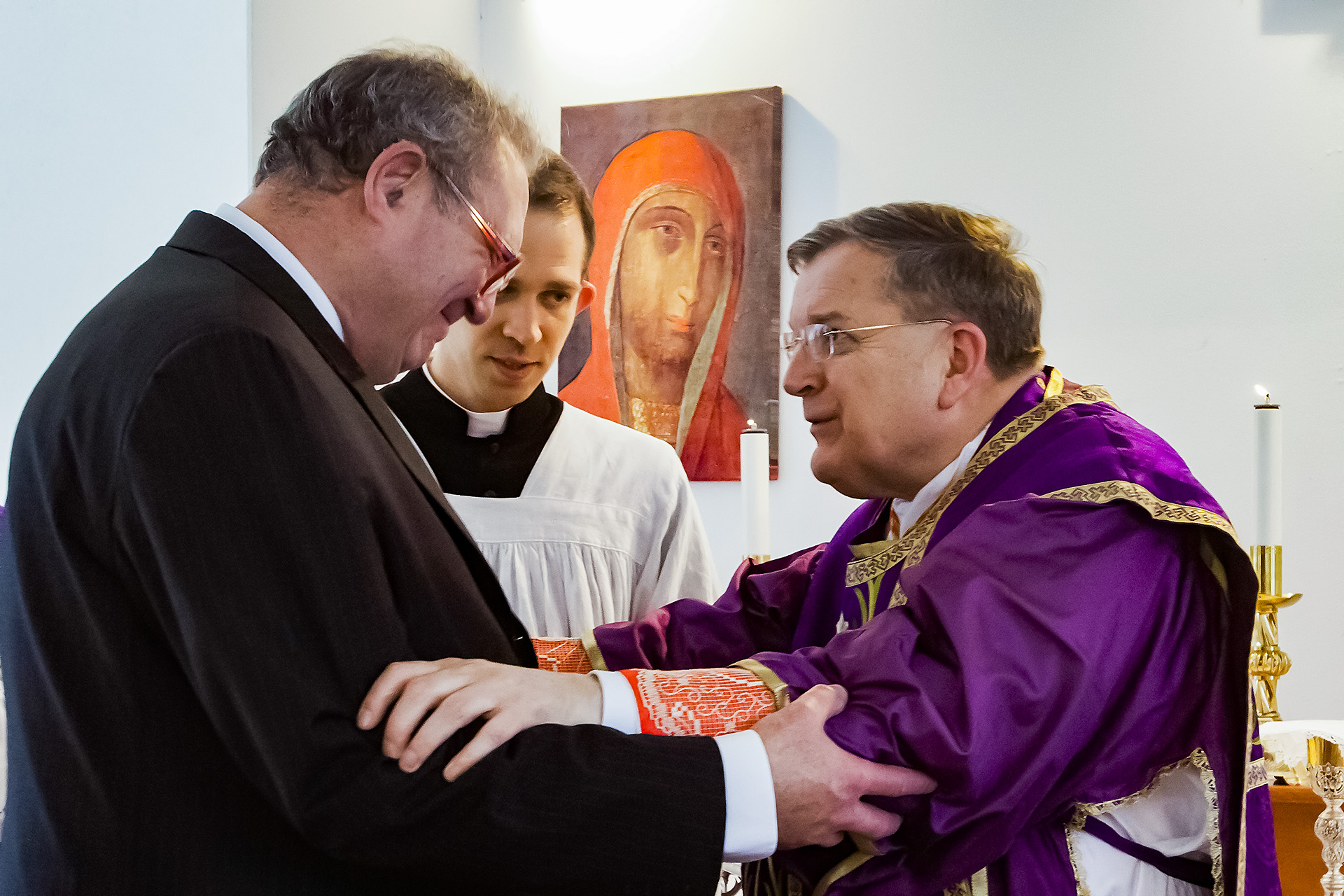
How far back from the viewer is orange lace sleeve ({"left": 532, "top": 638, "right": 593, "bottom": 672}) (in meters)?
2.22

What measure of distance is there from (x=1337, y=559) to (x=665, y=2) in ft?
11.2

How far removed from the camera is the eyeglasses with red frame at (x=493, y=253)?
171 cm

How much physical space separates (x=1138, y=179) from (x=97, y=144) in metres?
3.52

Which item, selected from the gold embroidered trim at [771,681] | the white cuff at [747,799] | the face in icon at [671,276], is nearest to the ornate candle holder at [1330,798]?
the gold embroidered trim at [771,681]

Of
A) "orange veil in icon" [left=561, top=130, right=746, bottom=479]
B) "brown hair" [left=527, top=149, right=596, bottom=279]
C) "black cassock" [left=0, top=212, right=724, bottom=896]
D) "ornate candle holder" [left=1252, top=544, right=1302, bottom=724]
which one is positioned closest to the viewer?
"black cassock" [left=0, top=212, right=724, bottom=896]

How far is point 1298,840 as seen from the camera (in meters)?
2.18

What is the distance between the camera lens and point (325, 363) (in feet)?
4.82

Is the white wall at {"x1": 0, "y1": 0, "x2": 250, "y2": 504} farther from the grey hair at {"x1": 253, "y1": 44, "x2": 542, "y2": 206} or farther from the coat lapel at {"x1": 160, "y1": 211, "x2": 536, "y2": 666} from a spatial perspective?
the coat lapel at {"x1": 160, "y1": 211, "x2": 536, "y2": 666}

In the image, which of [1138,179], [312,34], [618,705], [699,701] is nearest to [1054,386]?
[699,701]

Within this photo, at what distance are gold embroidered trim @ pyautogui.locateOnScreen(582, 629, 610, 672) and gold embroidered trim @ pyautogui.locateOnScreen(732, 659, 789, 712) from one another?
0.50 metres

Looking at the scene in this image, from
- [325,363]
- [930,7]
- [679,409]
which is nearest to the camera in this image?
[325,363]

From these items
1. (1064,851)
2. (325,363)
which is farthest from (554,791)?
(1064,851)

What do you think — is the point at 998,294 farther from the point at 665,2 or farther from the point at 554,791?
the point at 665,2

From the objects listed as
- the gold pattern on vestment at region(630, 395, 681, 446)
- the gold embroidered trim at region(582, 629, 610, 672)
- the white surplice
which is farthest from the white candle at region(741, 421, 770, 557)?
the gold pattern on vestment at region(630, 395, 681, 446)
